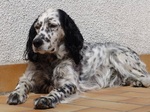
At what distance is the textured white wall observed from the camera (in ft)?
10.7

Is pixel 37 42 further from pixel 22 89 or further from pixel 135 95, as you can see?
pixel 135 95

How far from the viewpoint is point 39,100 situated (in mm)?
2588

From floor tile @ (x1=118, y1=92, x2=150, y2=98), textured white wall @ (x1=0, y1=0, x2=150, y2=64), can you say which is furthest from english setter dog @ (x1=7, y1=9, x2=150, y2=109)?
floor tile @ (x1=118, y1=92, x2=150, y2=98)

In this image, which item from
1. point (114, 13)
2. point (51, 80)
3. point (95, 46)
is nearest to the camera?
point (51, 80)

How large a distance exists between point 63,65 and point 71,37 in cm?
23

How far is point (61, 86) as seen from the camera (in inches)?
118

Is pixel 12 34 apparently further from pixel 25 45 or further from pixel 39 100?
pixel 39 100

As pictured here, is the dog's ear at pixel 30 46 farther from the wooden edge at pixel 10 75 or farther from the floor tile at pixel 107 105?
the floor tile at pixel 107 105

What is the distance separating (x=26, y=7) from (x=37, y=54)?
16.9 inches

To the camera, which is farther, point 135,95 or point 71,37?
point 71,37

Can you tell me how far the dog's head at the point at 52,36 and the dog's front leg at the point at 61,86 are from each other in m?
0.13

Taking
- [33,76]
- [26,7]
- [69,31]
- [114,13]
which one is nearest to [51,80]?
[33,76]

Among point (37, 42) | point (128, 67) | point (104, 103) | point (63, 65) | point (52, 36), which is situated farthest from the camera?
point (128, 67)

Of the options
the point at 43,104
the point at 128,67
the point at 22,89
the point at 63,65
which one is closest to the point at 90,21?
the point at 128,67
